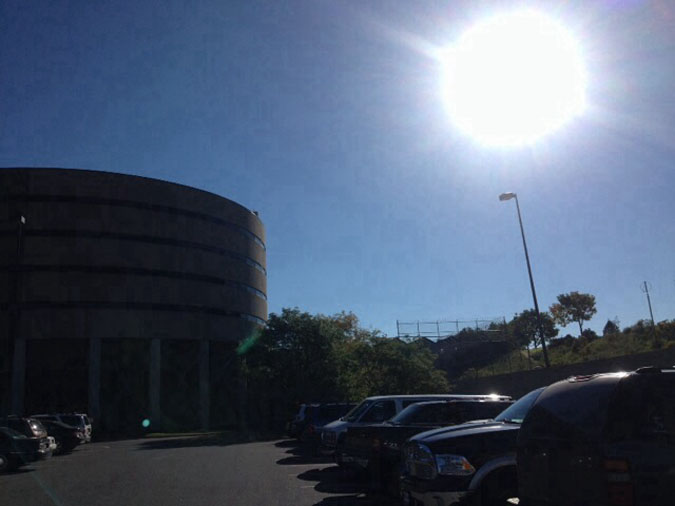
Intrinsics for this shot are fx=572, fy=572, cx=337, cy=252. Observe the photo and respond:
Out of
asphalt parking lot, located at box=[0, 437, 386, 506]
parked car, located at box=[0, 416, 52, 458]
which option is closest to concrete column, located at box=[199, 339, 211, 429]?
asphalt parking lot, located at box=[0, 437, 386, 506]

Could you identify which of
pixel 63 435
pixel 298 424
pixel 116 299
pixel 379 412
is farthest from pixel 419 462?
pixel 116 299

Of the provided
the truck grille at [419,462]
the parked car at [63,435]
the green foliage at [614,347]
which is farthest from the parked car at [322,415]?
the green foliage at [614,347]

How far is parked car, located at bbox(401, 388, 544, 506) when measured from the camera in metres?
6.69

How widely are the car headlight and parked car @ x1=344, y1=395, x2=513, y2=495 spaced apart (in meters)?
3.11

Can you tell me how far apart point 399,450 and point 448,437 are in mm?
3041

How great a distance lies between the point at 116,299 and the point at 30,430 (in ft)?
97.5

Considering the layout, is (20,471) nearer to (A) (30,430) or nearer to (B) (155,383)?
(A) (30,430)

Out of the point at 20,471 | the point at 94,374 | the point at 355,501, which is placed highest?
the point at 94,374

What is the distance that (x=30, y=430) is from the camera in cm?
1702

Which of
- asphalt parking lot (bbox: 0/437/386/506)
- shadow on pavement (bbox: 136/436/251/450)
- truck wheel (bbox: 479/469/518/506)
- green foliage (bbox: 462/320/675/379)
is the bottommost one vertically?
shadow on pavement (bbox: 136/436/251/450)

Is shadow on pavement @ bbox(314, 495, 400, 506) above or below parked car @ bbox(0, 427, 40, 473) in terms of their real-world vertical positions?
below

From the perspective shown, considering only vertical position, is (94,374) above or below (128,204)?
below

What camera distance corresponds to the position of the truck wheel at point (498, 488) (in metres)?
6.76

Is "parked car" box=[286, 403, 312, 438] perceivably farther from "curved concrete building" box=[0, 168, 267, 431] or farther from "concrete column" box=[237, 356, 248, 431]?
"curved concrete building" box=[0, 168, 267, 431]
